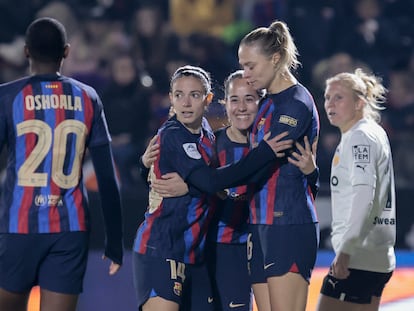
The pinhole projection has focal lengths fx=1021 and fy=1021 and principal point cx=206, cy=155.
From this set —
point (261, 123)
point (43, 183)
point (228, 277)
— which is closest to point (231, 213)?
point (228, 277)

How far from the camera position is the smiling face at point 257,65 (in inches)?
216

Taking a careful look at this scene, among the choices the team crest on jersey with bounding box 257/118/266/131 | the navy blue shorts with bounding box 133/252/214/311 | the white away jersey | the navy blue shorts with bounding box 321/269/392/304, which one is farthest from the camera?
the navy blue shorts with bounding box 321/269/392/304

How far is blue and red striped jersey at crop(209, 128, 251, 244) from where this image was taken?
19.1 ft

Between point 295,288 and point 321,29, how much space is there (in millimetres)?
7273

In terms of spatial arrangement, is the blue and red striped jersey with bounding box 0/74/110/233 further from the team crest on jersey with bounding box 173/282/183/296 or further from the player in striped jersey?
the team crest on jersey with bounding box 173/282/183/296

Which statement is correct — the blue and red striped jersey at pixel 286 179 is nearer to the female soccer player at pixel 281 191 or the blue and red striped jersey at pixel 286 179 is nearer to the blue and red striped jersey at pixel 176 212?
the female soccer player at pixel 281 191

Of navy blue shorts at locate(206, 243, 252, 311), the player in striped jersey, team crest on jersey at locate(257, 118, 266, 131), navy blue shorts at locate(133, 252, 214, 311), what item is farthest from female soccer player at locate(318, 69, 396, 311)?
the player in striped jersey

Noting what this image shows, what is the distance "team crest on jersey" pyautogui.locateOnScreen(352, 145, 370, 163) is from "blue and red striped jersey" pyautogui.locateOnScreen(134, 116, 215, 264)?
921 mm

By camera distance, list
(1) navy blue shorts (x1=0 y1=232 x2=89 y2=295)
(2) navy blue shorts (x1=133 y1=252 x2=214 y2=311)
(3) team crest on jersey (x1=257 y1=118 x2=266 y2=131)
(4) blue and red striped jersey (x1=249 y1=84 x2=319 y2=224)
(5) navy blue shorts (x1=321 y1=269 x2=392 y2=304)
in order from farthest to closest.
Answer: (5) navy blue shorts (x1=321 y1=269 x2=392 y2=304) < (3) team crest on jersey (x1=257 y1=118 x2=266 y2=131) < (4) blue and red striped jersey (x1=249 y1=84 x2=319 y2=224) < (2) navy blue shorts (x1=133 y1=252 x2=214 y2=311) < (1) navy blue shorts (x1=0 y1=232 x2=89 y2=295)

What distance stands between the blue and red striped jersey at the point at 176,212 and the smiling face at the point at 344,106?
3.38 feet

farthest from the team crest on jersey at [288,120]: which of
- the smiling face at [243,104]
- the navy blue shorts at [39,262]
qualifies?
the navy blue shorts at [39,262]

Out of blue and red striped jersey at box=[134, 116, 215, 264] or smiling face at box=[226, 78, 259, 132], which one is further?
smiling face at box=[226, 78, 259, 132]

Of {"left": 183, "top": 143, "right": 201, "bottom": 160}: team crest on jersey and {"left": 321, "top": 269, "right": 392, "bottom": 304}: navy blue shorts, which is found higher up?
{"left": 183, "top": 143, "right": 201, "bottom": 160}: team crest on jersey

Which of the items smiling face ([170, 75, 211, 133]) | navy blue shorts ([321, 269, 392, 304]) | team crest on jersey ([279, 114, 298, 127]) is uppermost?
smiling face ([170, 75, 211, 133])
